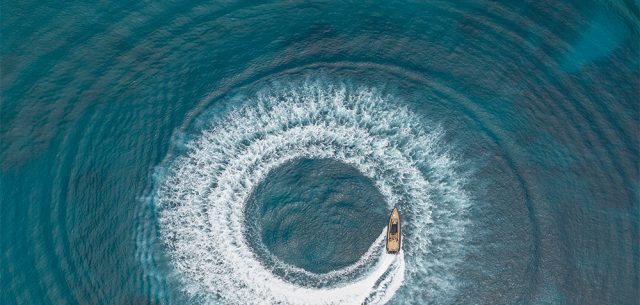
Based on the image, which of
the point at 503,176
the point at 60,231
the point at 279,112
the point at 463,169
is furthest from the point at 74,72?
the point at 503,176

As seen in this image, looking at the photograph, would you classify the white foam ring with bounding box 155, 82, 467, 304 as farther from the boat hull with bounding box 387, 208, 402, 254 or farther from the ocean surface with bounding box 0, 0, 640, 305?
the boat hull with bounding box 387, 208, 402, 254

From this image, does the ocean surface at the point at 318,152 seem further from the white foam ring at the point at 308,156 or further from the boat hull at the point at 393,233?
the boat hull at the point at 393,233

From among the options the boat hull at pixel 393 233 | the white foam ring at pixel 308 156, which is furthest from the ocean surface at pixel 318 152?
the boat hull at pixel 393 233

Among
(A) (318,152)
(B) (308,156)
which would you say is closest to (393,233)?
(A) (318,152)

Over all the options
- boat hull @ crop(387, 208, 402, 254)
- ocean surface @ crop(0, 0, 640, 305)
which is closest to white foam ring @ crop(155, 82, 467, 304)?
ocean surface @ crop(0, 0, 640, 305)

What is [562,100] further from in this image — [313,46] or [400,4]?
[313,46]

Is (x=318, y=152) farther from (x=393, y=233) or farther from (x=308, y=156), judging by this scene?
(x=393, y=233)
